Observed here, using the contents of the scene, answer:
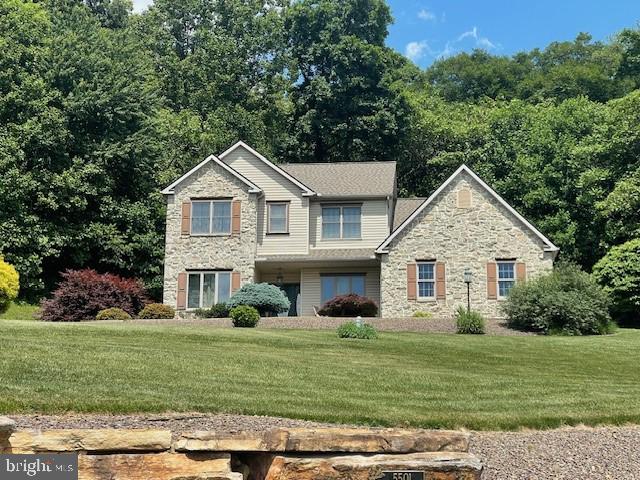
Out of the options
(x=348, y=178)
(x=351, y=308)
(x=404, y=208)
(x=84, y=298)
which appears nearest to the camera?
(x=84, y=298)

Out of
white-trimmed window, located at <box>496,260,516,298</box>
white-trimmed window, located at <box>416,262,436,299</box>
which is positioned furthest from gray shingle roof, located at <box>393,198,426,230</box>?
white-trimmed window, located at <box>496,260,516,298</box>

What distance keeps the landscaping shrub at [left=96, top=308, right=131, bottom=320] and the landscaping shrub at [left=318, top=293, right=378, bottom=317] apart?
7573 mm

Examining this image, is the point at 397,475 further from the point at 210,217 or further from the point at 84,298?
the point at 210,217

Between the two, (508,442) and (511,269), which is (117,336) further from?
(511,269)

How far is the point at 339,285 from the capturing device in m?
30.4

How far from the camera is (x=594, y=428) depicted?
9688 mm

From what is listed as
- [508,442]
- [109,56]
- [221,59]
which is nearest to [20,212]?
[109,56]

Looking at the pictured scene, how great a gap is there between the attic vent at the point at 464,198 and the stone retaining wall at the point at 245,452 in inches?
915

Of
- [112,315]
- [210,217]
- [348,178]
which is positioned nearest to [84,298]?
[112,315]

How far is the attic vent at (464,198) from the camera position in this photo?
1106 inches

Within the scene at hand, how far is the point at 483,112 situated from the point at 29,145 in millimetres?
27250

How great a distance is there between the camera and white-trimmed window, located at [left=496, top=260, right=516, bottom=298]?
27.4 m

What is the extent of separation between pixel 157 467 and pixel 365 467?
1.56 meters

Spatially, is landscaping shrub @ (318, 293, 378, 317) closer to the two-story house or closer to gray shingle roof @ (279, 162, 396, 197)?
the two-story house
